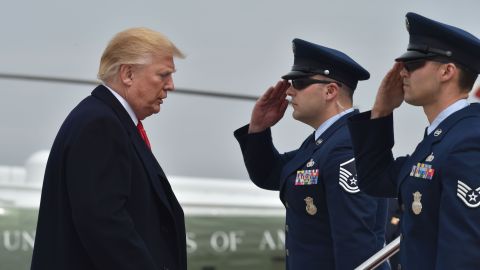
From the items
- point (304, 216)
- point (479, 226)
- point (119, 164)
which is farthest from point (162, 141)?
point (479, 226)

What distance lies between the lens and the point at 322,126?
2.38 meters

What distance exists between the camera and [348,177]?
2203 millimetres

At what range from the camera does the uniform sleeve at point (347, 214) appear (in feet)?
7.16

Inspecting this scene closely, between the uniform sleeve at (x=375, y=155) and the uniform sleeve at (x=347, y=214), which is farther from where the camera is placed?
the uniform sleeve at (x=347, y=214)

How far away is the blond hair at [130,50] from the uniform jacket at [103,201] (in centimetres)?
5

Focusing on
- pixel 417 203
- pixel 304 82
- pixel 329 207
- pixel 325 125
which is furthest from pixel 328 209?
pixel 417 203

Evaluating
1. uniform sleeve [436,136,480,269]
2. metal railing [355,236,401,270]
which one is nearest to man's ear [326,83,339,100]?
metal railing [355,236,401,270]

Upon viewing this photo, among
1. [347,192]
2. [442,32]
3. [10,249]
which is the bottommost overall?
[10,249]

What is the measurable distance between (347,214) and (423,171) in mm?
438

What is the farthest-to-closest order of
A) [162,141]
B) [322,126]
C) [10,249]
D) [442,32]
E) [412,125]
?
[412,125], [162,141], [10,249], [322,126], [442,32]

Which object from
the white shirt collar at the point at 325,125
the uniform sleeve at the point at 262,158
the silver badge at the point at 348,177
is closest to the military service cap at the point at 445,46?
the silver badge at the point at 348,177

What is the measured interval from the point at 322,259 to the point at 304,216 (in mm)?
100

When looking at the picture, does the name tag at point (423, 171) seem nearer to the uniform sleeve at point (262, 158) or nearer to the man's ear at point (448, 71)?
the man's ear at point (448, 71)

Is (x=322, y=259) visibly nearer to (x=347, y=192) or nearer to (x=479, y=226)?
(x=347, y=192)
